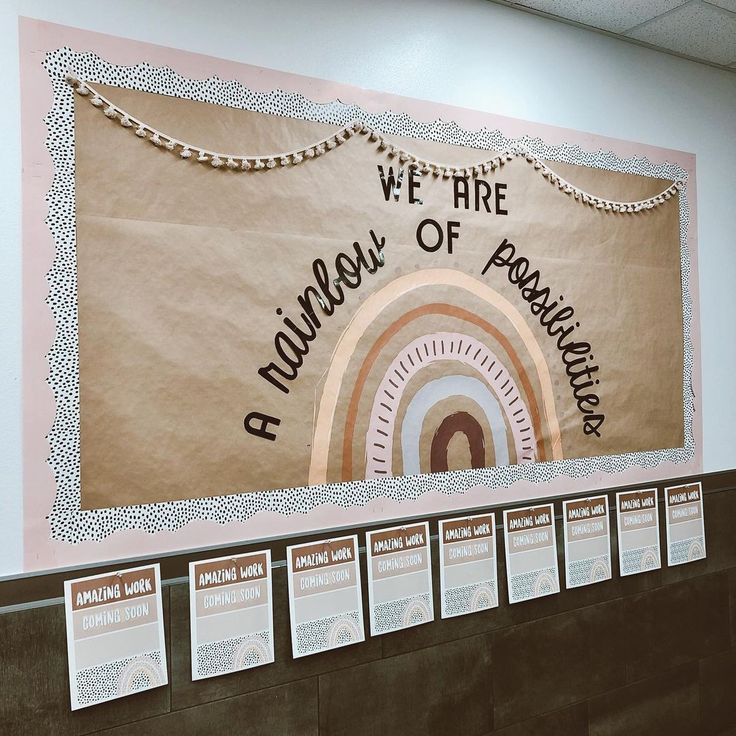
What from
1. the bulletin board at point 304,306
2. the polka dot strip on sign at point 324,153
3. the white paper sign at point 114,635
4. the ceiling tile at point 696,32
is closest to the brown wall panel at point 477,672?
the white paper sign at point 114,635

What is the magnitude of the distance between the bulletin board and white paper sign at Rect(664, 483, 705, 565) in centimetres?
16

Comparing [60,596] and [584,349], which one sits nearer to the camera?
[60,596]

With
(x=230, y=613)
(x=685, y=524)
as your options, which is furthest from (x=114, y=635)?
(x=685, y=524)

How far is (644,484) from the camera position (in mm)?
2637

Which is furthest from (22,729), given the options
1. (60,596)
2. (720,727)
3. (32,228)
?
(720,727)

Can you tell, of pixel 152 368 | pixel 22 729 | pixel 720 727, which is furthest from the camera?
pixel 720 727

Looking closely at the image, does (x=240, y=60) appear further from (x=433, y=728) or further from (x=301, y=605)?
(x=433, y=728)

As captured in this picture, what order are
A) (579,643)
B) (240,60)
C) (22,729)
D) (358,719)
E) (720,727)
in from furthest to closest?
1. (720,727)
2. (579,643)
3. (358,719)
4. (240,60)
5. (22,729)

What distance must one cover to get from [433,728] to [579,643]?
60cm

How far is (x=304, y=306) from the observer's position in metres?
1.97

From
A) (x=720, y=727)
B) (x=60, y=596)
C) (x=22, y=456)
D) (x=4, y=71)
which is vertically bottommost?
(x=720, y=727)

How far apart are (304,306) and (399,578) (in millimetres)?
757

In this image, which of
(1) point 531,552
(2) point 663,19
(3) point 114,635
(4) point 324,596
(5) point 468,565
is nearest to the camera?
(3) point 114,635

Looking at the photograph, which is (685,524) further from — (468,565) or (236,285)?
(236,285)
